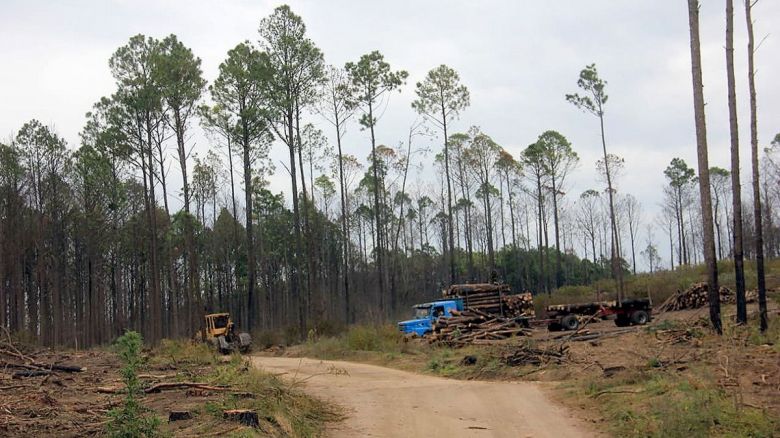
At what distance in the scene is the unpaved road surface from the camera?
37.9 feet

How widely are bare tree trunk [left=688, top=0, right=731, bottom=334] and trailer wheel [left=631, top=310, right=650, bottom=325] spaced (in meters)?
13.6

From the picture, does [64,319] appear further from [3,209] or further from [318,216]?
[318,216]

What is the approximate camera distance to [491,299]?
120ft

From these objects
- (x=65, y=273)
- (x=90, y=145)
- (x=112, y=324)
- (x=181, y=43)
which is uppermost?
(x=181, y=43)

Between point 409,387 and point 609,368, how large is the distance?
16.7 ft

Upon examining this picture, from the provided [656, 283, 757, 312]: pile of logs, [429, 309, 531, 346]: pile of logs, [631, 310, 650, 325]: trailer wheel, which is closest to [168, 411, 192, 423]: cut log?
[429, 309, 531, 346]: pile of logs

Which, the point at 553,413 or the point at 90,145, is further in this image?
the point at 90,145

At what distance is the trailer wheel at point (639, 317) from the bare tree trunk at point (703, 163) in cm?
1355

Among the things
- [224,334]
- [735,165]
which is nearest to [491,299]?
[224,334]

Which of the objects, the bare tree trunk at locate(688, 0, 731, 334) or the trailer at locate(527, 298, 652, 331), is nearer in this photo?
the bare tree trunk at locate(688, 0, 731, 334)

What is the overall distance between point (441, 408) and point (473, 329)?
1773 centimetres

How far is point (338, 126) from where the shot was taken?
45438 millimetres

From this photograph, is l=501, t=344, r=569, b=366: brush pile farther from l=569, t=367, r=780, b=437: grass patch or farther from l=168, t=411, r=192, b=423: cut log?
l=168, t=411, r=192, b=423: cut log

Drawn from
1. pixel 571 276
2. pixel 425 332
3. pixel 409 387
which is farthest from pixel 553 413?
pixel 571 276
